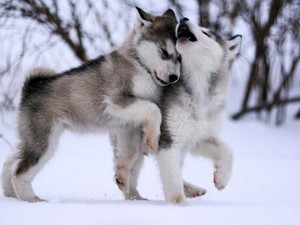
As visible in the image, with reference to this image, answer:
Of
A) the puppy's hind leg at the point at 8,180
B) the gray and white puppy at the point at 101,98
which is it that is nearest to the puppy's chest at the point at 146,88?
the gray and white puppy at the point at 101,98

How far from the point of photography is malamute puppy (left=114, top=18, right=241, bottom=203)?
5426mm

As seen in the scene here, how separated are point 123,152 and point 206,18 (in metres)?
5.35

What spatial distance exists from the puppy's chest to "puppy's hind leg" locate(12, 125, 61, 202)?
30.3 inches

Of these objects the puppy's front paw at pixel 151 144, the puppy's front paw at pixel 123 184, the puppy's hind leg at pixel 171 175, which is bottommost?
the puppy's front paw at pixel 123 184

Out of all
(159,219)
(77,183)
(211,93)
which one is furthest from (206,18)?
(159,219)

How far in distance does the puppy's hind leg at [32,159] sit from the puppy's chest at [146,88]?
2.53 feet

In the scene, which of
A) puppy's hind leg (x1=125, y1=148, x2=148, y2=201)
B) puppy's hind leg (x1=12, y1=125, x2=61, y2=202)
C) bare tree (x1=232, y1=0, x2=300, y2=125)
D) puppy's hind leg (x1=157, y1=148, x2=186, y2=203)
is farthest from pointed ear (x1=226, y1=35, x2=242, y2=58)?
bare tree (x1=232, y1=0, x2=300, y2=125)

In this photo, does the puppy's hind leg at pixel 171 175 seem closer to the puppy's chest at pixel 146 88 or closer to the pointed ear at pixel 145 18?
the puppy's chest at pixel 146 88

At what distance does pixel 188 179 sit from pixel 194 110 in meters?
2.25

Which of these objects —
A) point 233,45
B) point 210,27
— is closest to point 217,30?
point 210,27

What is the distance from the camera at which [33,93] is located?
231 inches

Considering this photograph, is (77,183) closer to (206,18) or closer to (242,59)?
(206,18)

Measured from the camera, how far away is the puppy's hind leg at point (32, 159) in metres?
5.60

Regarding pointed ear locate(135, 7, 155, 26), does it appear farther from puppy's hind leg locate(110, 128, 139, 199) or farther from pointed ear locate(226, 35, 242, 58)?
puppy's hind leg locate(110, 128, 139, 199)
